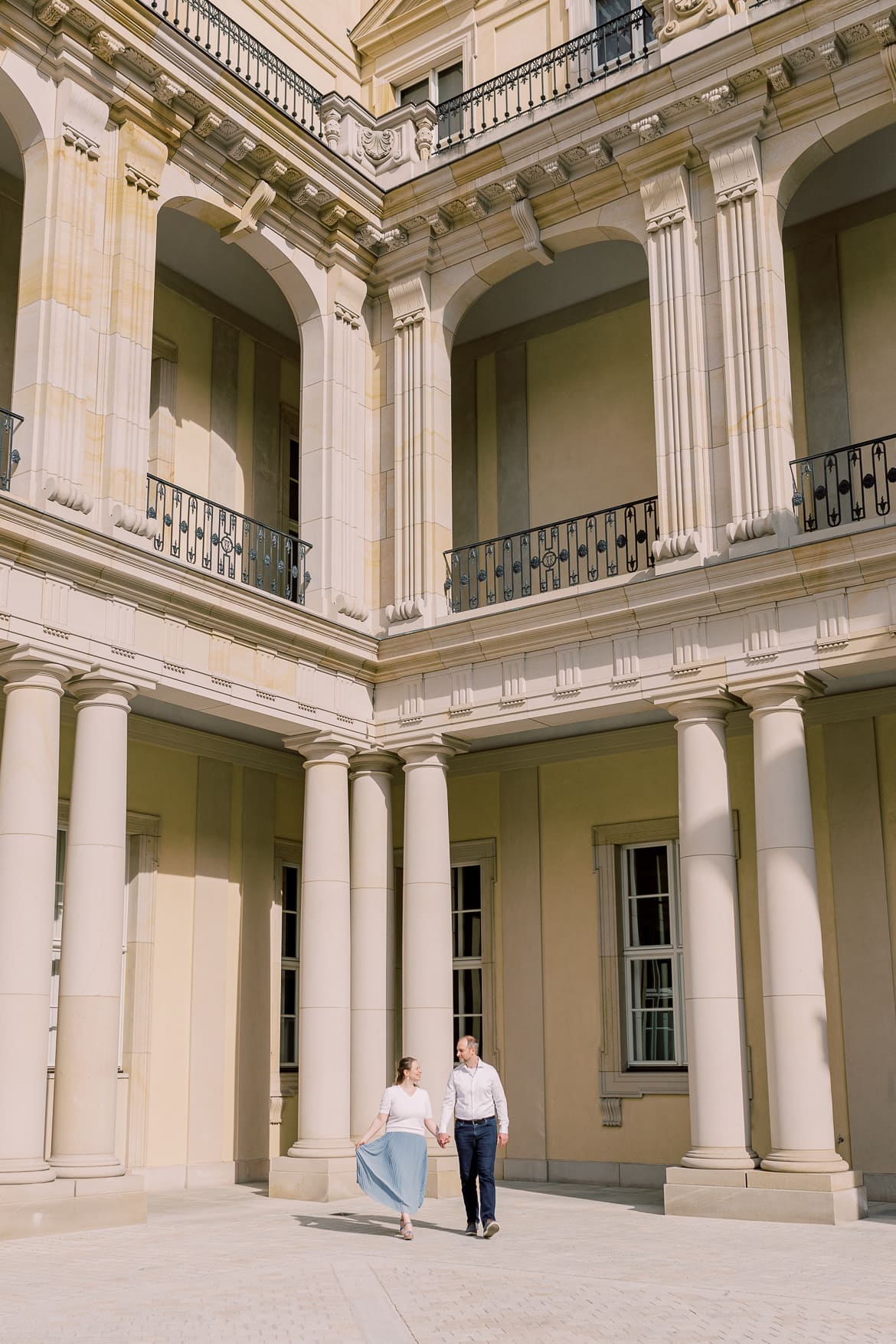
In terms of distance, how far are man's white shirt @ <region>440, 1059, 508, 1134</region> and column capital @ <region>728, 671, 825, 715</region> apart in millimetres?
4230

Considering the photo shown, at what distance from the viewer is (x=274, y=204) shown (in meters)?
15.1

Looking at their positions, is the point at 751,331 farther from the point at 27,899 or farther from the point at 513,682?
the point at 27,899

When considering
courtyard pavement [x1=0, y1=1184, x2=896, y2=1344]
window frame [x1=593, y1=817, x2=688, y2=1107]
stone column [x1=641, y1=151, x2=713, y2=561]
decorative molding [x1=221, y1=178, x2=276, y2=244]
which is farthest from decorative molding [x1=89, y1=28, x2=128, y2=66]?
courtyard pavement [x1=0, y1=1184, x2=896, y2=1344]

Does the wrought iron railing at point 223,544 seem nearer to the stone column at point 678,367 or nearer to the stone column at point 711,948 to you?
the stone column at point 678,367

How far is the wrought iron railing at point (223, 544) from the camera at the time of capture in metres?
14.1

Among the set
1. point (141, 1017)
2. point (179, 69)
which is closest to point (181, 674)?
Answer: point (141, 1017)

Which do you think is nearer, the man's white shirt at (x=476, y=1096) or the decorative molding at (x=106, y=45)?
the man's white shirt at (x=476, y=1096)

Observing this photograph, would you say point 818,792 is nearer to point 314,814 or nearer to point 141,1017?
point 314,814

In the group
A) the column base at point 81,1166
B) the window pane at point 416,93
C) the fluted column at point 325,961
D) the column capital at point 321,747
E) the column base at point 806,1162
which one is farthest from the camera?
the window pane at point 416,93

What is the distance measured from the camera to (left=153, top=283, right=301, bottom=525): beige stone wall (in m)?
16.1

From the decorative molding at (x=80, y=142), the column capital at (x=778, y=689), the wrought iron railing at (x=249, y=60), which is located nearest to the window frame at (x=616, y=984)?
the column capital at (x=778, y=689)

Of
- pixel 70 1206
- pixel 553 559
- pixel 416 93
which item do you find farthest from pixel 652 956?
pixel 416 93

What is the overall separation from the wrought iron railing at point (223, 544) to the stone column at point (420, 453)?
115cm

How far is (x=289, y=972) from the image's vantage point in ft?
56.5
